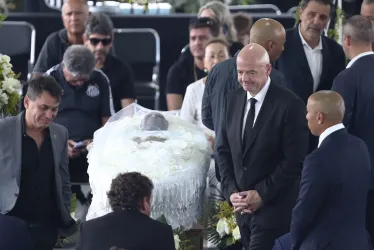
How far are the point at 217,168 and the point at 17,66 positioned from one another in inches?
201

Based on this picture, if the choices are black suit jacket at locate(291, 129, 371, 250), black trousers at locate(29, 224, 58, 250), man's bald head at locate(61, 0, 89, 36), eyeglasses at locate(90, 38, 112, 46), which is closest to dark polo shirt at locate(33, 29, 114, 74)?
man's bald head at locate(61, 0, 89, 36)

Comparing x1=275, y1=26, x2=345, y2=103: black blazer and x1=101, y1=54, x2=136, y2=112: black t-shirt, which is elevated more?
x1=275, y1=26, x2=345, y2=103: black blazer

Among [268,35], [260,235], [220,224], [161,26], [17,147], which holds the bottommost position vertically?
[220,224]

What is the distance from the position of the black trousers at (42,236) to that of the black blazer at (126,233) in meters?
1.37

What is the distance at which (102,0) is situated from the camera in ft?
45.4

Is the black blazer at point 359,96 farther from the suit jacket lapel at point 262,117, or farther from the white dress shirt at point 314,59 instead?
the white dress shirt at point 314,59

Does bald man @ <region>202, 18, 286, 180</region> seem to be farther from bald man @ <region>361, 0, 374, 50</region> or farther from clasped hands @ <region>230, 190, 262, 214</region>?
bald man @ <region>361, 0, 374, 50</region>

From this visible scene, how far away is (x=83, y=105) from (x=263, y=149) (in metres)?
2.51

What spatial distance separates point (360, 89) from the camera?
7805 millimetres

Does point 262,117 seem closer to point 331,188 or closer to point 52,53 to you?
point 331,188

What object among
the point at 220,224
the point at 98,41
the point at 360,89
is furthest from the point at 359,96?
the point at 98,41

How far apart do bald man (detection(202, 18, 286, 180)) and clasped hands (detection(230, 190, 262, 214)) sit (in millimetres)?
477

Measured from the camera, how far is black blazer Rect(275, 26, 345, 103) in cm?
857

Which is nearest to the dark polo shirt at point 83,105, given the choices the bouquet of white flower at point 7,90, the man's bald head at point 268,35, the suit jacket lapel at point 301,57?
the bouquet of white flower at point 7,90
